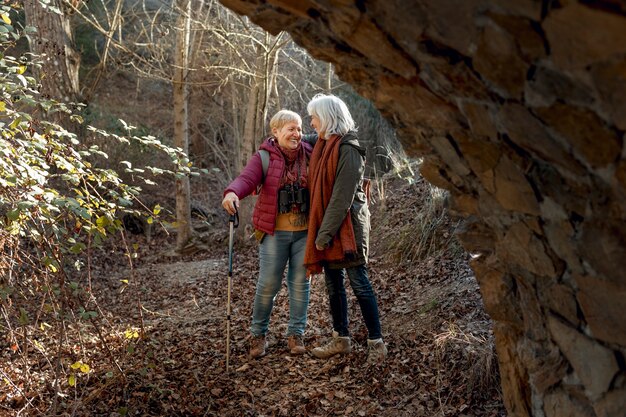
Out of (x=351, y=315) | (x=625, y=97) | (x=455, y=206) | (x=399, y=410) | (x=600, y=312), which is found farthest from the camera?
(x=351, y=315)

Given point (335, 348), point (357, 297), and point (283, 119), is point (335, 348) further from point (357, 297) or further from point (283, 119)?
point (283, 119)

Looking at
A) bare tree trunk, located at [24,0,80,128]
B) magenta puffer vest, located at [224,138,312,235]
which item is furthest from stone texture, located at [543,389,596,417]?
bare tree trunk, located at [24,0,80,128]

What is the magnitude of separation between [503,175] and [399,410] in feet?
8.32

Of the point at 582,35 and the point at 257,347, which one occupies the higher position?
the point at 582,35

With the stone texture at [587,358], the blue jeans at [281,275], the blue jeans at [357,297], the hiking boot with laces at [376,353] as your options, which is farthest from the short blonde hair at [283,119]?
the stone texture at [587,358]

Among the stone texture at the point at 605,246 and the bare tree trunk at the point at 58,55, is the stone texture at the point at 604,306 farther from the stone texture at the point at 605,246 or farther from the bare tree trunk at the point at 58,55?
the bare tree trunk at the point at 58,55

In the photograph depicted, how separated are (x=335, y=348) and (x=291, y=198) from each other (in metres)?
1.32

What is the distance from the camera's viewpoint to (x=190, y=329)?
6.50 metres

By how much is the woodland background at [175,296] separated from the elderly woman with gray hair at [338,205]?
0.66 metres

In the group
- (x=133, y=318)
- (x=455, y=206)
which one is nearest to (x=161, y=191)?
(x=133, y=318)

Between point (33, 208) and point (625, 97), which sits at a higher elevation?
point (625, 97)

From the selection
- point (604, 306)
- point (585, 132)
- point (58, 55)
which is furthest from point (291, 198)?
point (58, 55)

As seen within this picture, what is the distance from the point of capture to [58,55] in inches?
361

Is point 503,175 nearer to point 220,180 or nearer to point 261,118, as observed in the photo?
point 261,118
